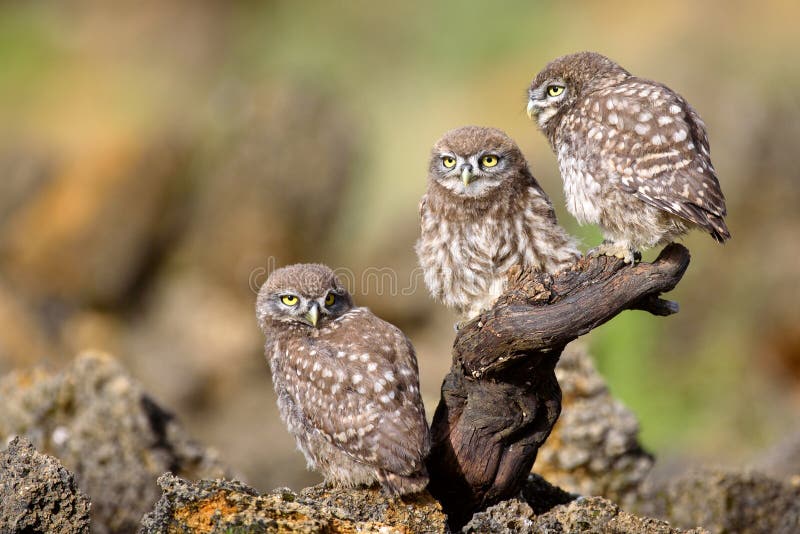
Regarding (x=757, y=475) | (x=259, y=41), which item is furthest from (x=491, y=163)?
(x=259, y=41)

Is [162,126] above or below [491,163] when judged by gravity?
above

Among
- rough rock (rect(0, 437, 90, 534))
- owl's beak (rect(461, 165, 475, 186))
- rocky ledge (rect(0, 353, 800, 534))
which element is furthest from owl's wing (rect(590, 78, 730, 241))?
rough rock (rect(0, 437, 90, 534))

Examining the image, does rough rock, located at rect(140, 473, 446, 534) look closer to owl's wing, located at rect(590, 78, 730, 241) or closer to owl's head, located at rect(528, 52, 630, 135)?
owl's wing, located at rect(590, 78, 730, 241)

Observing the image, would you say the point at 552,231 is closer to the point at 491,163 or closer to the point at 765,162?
the point at 491,163

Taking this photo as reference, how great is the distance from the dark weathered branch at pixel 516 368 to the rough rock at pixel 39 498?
6.53 feet

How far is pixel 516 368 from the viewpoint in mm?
5352

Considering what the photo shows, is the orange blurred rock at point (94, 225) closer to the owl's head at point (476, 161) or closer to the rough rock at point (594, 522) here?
the owl's head at point (476, 161)

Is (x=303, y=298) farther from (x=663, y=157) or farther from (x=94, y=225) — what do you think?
(x=94, y=225)

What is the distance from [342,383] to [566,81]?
2.38m

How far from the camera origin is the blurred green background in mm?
13766

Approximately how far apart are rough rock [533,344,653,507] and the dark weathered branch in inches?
65.1

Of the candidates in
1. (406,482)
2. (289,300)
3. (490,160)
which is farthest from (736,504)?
(289,300)

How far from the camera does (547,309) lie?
16.8 feet

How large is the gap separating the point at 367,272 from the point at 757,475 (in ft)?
32.7
